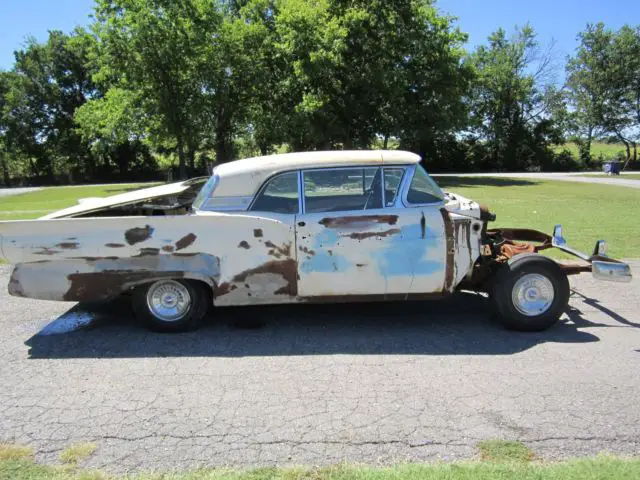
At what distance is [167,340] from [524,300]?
3.46 m

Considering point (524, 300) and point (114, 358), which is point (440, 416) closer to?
point (524, 300)

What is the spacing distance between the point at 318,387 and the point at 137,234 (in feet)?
7.37

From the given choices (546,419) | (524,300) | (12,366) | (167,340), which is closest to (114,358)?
(167,340)

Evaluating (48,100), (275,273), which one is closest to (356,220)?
(275,273)

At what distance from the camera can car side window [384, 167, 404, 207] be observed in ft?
16.0

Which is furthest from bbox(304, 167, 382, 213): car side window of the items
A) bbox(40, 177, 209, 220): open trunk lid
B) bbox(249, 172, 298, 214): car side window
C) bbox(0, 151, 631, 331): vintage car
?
bbox(40, 177, 209, 220): open trunk lid

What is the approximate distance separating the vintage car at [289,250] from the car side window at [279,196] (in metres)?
0.01

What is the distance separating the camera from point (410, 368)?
413cm

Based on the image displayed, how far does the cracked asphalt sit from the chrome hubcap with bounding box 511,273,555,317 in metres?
0.26

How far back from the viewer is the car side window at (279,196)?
4.87m

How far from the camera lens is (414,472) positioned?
2729mm

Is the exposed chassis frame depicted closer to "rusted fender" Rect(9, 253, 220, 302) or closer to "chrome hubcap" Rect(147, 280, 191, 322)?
"rusted fender" Rect(9, 253, 220, 302)

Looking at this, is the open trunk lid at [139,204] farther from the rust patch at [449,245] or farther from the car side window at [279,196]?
the rust patch at [449,245]

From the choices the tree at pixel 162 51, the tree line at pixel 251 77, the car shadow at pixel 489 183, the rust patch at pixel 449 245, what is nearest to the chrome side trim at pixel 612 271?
the rust patch at pixel 449 245
